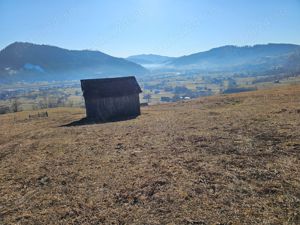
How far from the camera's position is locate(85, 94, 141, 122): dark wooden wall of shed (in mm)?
33934

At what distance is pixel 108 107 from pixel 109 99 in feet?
3.10

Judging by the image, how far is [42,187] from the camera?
40.6 ft

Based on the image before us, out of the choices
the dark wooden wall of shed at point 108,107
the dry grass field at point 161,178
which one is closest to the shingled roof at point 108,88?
the dark wooden wall of shed at point 108,107

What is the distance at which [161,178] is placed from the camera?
12047 mm

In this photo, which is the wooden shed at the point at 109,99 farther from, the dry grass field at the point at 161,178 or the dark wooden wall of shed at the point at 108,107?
the dry grass field at the point at 161,178

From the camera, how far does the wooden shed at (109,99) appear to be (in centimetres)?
3391

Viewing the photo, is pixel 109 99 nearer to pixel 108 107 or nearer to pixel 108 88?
pixel 108 107

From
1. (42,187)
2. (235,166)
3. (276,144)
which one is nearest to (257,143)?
(276,144)

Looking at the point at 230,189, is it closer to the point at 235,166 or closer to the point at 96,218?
the point at 235,166

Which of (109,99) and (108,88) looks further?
(108,88)

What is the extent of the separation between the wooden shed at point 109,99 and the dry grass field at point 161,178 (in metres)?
13.8

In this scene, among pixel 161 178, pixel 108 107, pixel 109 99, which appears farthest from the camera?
pixel 108 107

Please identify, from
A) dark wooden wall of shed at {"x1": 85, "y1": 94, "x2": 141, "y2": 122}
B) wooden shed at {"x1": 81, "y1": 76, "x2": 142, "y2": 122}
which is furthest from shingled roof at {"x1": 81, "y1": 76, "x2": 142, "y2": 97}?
dark wooden wall of shed at {"x1": 85, "y1": 94, "x2": 141, "y2": 122}

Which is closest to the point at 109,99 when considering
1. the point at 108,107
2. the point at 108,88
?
the point at 108,107
